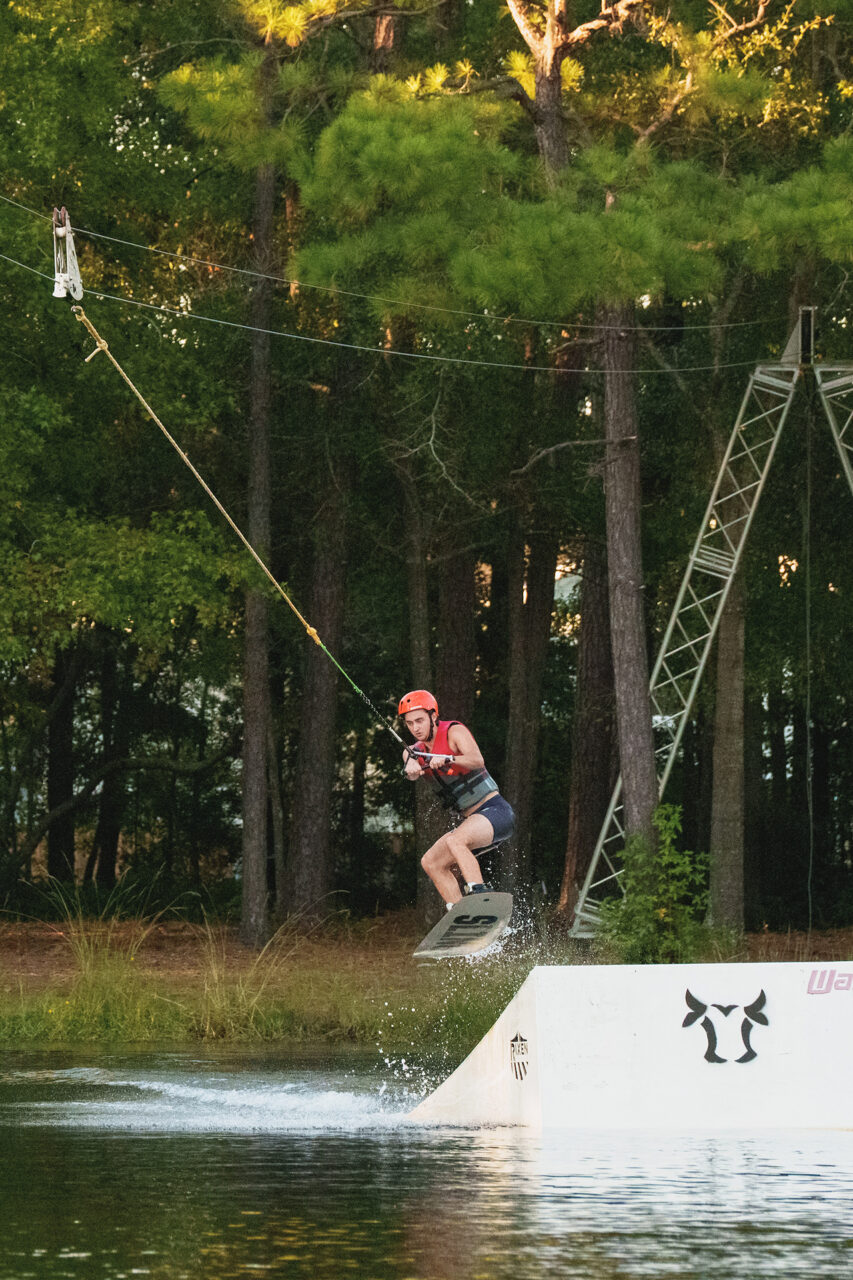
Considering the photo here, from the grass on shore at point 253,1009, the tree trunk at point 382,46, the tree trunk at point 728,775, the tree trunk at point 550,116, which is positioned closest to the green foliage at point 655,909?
the grass on shore at point 253,1009

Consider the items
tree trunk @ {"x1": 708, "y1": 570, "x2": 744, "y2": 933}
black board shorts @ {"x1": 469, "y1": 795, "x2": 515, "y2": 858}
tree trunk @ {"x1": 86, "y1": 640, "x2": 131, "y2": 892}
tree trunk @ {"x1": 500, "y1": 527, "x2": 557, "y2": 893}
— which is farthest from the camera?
tree trunk @ {"x1": 86, "y1": 640, "x2": 131, "y2": 892}

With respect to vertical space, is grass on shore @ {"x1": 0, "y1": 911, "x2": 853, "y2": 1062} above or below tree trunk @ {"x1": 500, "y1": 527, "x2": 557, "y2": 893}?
below

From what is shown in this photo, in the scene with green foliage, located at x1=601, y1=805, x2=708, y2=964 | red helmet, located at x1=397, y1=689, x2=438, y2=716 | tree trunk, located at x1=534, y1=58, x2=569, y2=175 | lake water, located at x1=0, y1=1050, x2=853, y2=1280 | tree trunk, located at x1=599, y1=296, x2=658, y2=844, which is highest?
tree trunk, located at x1=534, y1=58, x2=569, y2=175

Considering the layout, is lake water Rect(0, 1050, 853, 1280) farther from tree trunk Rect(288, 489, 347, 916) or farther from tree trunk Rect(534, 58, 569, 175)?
tree trunk Rect(288, 489, 347, 916)

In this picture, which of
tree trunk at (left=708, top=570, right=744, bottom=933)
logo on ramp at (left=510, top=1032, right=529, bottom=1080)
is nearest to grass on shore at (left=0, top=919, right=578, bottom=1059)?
logo on ramp at (left=510, top=1032, right=529, bottom=1080)

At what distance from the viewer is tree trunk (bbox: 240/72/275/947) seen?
25.8 meters

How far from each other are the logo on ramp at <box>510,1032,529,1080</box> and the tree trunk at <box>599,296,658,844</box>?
32.6 feet

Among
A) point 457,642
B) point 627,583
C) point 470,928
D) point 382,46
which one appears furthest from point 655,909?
point 382,46

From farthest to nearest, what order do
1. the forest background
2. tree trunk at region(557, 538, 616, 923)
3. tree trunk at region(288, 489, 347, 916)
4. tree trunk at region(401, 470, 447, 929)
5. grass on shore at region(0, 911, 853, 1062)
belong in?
tree trunk at region(557, 538, 616, 923) → tree trunk at region(288, 489, 347, 916) → tree trunk at region(401, 470, 447, 929) → the forest background → grass on shore at region(0, 911, 853, 1062)

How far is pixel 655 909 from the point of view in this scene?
21047 mm

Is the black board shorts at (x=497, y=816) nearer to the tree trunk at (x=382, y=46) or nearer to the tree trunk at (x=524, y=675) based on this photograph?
the tree trunk at (x=382, y=46)

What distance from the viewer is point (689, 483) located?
25.5 m

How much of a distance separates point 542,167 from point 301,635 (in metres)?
9.97

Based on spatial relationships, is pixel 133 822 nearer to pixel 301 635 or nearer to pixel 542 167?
pixel 301 635
